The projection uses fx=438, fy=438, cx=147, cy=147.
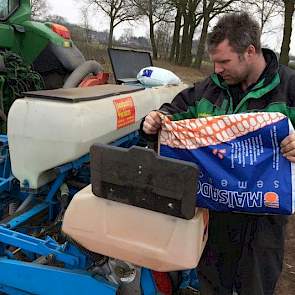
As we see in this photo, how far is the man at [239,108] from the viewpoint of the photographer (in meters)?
1.91

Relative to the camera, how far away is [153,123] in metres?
1.91

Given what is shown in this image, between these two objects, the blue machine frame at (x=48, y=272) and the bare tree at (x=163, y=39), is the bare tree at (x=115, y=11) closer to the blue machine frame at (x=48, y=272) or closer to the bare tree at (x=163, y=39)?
the bare tree at (x=163, y=39)

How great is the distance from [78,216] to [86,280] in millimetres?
331

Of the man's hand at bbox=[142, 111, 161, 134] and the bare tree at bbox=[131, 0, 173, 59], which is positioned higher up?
the bare tree at bbox=[131, 0, 173, 59]

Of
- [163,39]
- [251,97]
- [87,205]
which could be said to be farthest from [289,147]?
[163,39]

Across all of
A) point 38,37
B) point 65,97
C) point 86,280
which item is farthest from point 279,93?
point 38,37

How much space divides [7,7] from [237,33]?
10.2ft

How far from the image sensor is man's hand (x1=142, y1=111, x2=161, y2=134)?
1.90 m

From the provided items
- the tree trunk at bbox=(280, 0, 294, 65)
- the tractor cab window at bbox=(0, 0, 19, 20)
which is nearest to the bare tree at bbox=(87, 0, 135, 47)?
the tree trunk at bbox=(280, 0, 294, 65)

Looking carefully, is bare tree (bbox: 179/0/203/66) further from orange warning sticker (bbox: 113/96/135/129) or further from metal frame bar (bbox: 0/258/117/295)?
metal frame bar (bbox: 0/258/117/295)

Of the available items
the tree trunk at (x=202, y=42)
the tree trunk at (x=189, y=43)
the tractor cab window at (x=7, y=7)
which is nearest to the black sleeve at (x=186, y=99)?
the tractor cab window at (x=7, y=7)

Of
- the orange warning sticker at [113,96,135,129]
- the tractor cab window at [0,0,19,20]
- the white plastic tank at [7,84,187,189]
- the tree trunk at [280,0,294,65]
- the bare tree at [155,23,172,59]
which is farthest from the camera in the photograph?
the bare tree at [155,23,172,59]

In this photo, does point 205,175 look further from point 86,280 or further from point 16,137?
point 16,137

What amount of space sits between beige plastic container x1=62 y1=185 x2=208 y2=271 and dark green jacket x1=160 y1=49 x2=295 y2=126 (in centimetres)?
50
